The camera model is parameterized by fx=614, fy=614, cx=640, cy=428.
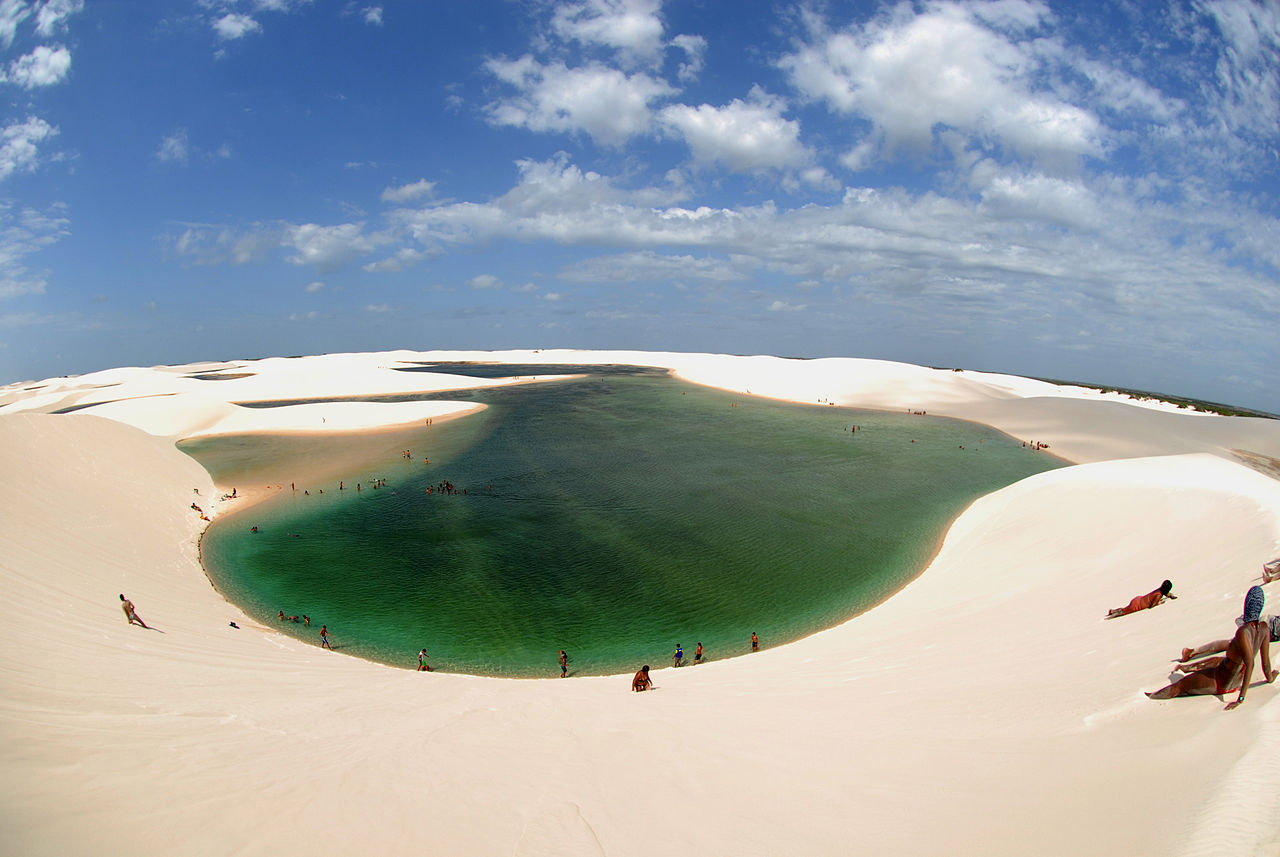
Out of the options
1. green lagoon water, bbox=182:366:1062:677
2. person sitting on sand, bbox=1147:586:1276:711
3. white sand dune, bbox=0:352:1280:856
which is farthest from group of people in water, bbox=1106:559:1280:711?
green lagoon water, bbox=182:366:1062:677

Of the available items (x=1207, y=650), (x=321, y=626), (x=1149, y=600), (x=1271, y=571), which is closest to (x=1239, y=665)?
(x=1207, y=650)

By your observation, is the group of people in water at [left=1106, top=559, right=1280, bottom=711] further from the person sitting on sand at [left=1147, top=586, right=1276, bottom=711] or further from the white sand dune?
the white sand dune

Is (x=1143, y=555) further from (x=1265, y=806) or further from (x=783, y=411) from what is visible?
(x=783, y=411)

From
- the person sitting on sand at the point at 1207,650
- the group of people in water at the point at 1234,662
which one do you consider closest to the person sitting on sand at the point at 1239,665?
the group of people in water at the point at 1234,662

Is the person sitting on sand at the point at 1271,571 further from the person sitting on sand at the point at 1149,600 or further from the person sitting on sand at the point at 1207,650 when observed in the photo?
the person sitting on sand at the point at 1207,650

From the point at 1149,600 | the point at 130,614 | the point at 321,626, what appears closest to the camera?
the point at 1149,600

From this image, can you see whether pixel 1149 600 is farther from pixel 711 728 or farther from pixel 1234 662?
pixel 711 728
